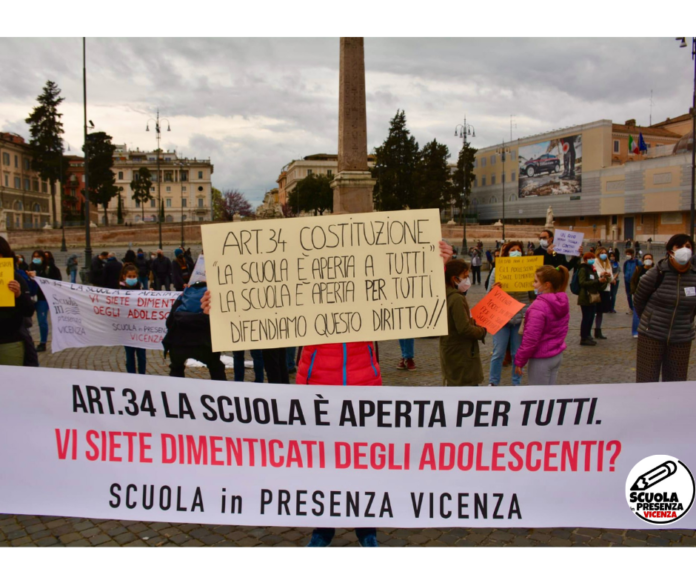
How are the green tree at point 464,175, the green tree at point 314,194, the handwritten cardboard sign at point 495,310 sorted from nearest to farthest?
the handwritten cardboard sign at point 495,310 → the green tree at point 464,175 → the green tree at point 314,194

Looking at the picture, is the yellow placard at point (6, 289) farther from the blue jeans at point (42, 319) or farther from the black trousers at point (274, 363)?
the blue jeans at point (42, 319)

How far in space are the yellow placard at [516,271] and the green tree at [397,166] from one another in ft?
196

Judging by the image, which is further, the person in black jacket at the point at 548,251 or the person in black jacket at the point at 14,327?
the person in black jacket at the point at 548,251

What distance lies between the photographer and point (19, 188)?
269 feet

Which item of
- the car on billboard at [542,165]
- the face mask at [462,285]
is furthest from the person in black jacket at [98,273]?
the car on billboard at [542,165]

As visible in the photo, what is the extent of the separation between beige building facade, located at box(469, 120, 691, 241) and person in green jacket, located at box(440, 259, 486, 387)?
63.8 metres

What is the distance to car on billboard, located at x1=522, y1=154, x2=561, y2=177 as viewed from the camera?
78.8 m

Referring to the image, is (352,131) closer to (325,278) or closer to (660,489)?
(325,278)

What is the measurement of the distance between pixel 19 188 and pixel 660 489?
305 feet

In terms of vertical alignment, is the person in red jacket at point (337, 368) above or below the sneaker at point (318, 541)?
above

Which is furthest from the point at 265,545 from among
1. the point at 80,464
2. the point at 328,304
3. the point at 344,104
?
the point at 344,104

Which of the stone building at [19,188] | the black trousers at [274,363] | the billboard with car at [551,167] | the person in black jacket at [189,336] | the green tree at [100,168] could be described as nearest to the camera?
the person in black jacket at [189,336]

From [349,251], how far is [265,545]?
181cm

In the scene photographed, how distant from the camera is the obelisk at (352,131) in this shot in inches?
684
